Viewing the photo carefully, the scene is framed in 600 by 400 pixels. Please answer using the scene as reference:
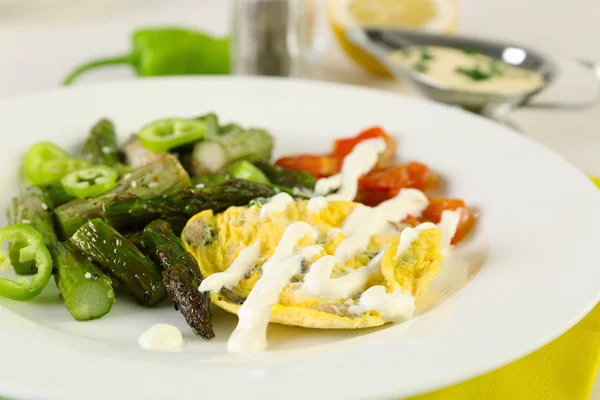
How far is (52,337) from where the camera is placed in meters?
2.84

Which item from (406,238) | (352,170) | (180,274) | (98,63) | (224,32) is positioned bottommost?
(224,32)

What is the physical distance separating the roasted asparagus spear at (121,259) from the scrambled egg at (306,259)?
25cm

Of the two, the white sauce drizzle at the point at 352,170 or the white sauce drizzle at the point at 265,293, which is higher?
the white sauce drizzle at the point at 265,293

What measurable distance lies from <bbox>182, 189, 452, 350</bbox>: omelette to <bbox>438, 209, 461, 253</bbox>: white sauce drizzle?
45 millimetres

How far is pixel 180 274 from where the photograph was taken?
131 inches

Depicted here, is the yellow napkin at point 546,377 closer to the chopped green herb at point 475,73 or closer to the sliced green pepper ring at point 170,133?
the sliced green pepper ring at point 170,133

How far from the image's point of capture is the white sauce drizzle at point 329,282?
318cm

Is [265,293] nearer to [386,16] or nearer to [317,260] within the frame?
[317,260]

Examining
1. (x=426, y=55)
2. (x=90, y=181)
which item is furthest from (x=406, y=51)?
(x=90, y=181)

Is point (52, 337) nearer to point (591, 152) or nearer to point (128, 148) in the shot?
point (128, 148)

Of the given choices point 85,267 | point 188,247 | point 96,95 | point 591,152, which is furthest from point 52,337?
point 591,152

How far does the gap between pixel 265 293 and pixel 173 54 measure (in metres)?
4.04

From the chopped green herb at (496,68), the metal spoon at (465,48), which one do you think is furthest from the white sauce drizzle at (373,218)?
the chopped green herb at (496,68)

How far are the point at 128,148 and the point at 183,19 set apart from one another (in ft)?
14.3
